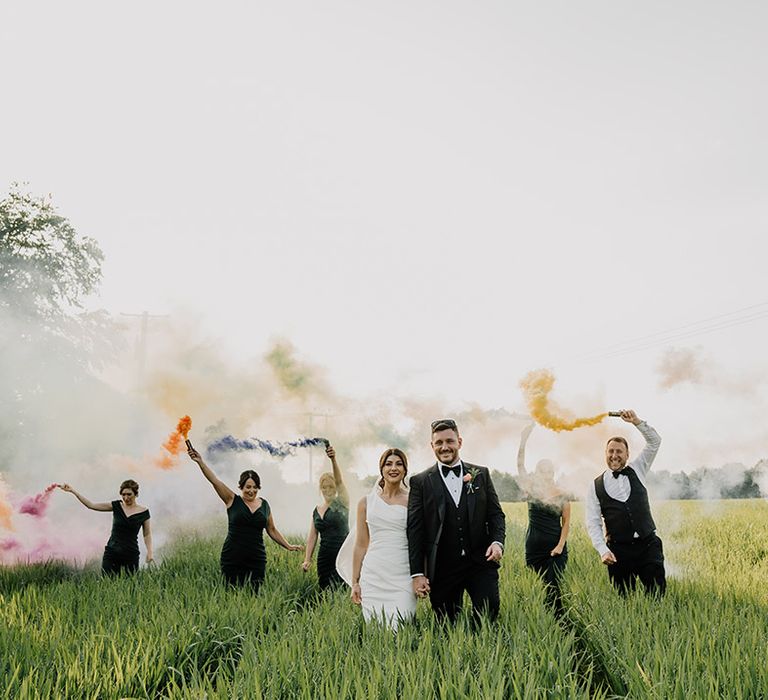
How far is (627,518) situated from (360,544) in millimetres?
2789

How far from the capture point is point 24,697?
4.12m

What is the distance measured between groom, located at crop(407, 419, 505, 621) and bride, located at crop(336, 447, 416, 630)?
145 millimetres

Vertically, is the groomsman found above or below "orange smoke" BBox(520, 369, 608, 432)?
below

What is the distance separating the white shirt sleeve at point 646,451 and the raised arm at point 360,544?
9.38 ft

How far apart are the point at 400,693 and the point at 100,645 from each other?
2.19 meters

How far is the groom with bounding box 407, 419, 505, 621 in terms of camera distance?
19.0ft

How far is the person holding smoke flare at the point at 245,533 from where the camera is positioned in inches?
329

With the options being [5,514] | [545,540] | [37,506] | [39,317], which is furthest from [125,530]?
[39,317]

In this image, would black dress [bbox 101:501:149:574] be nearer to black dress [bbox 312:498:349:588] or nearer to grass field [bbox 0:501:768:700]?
grass field [bbox 0:501:768:700]

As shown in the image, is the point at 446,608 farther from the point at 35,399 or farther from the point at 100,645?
the point at 35,399

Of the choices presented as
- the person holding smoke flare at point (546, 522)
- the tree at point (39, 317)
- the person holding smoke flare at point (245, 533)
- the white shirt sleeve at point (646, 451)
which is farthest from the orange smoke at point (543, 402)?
the tree at point (39, 317)

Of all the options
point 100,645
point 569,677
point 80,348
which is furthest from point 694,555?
point 80,348

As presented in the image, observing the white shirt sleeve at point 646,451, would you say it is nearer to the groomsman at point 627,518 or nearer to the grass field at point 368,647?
the groomsman at point 627,518

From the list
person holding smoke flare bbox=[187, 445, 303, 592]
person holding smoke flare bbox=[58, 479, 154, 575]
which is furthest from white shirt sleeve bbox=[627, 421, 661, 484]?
person holding smoke flare bbox=[58, 479, 154, 575]
